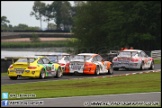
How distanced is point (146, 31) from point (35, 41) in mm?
42402

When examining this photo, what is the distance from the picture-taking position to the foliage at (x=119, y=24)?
7069 centimetres

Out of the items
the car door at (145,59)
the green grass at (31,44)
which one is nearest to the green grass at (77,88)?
the car door at (145,59)

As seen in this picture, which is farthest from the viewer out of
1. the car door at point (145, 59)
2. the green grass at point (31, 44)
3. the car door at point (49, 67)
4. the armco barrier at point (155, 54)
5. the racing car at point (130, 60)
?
the green grass at point (31, 44)

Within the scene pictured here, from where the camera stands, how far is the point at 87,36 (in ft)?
267

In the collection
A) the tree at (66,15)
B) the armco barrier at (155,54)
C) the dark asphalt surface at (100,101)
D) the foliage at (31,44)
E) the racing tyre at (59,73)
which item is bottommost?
the dark asphalt surface at (100,101)

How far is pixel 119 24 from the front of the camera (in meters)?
73.9

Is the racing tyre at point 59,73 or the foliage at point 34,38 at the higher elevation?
the foliage at point 34,38

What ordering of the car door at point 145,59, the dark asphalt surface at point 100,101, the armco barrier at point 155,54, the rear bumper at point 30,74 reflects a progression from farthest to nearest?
1. the armco barrier at point 155,54
2. the car door at point 145,59
3. the rear bumper at point 30,74
4. the dark asphalt surface at point 100,101

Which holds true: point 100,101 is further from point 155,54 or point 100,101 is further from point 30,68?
point 155,54

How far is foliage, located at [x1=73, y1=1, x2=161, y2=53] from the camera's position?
70.7 metres

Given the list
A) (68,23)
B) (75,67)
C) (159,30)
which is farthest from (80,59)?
(68,23)

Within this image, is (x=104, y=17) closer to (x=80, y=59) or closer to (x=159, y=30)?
(x=159, y=30)

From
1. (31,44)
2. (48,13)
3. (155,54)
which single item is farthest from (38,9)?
(155,54)

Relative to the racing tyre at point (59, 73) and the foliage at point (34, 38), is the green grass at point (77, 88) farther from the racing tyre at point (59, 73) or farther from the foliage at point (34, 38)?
the foliage at point (34, 38)
